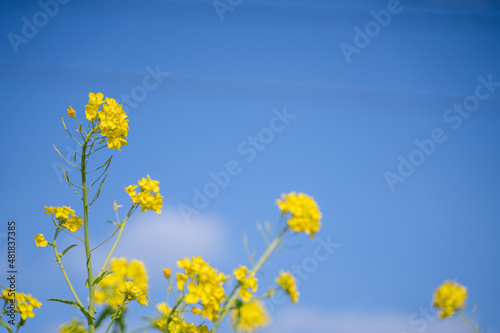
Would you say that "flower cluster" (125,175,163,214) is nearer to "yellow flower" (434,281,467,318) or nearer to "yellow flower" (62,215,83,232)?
"yellow flower" (62,215,83,232)

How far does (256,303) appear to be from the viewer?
1186 millimetres

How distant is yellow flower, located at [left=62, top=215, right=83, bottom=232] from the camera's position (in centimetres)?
148

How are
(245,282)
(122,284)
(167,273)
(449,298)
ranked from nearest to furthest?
(245,282), (167,273), (122,284), (449,298)

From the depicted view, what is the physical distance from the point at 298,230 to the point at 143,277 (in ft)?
5.44

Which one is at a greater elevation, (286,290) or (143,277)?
(143,277)

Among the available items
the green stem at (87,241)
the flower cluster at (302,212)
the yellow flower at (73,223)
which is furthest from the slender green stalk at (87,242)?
the flower cluster at (302,212)

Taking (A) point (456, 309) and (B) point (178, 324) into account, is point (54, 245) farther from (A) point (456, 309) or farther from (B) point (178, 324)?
(A) point (456, 309)

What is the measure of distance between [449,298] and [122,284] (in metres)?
2.18

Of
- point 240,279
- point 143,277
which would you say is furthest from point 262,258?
point 143,277

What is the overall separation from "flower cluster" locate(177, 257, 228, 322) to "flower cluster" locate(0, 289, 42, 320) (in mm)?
725

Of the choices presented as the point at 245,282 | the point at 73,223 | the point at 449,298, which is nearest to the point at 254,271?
the point at 245,282

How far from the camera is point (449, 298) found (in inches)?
98.1

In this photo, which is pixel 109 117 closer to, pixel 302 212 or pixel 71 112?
pixel 71 112

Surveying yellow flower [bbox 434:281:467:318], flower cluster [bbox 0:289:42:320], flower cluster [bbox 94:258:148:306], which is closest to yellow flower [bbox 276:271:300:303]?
flower cluster [bbox 94:258:148:306]
